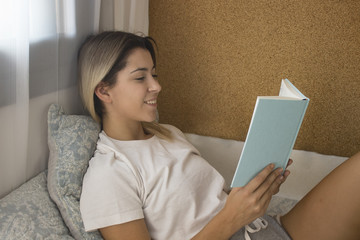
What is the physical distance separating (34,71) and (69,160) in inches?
10.4

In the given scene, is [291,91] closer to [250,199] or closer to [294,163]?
[250,199]

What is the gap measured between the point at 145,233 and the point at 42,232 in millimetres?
260

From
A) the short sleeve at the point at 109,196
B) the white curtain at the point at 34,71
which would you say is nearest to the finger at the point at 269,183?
the short sleeve at the point at 109,196

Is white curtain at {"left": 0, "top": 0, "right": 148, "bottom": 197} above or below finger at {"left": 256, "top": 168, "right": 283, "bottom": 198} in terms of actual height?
above

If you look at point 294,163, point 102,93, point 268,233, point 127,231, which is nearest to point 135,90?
point 102,93

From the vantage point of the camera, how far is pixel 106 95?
1221 mm

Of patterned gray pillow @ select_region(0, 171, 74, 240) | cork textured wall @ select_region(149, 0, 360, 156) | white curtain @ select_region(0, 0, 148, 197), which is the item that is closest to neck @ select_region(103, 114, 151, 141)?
white curtain @ select_region(0, 0, 148, 197)

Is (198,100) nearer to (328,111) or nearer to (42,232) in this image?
(328,111)

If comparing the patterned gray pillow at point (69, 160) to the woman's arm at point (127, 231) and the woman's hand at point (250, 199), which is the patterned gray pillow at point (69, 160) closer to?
the woman's arm at point (127, 231)

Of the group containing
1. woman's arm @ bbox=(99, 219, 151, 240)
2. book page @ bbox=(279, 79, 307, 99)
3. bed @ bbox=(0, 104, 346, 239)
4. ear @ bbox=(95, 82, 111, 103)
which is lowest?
woman's arm @ bbox=(99, 219, 151, 240)

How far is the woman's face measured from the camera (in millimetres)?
1183

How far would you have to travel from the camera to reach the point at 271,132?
940 mm

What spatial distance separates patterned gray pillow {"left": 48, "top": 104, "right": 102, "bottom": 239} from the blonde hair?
0.09 metres

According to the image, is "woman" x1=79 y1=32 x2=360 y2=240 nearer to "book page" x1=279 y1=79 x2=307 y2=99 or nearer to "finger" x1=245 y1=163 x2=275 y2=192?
"finger" x1=245 y1=163 x2=275 y2=192
